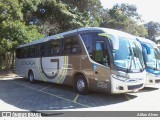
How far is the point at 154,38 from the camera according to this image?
74.8 meters

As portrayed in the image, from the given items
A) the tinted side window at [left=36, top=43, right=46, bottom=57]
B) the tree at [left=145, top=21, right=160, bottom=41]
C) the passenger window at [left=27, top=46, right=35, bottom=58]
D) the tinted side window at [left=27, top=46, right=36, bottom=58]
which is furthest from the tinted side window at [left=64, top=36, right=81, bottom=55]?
the tree at [left=145, top=21, right=160, bottom=41]

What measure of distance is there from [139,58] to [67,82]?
394 centimetres

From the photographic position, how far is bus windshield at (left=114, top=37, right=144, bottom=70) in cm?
958

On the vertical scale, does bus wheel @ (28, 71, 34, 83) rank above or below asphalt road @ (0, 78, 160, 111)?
above

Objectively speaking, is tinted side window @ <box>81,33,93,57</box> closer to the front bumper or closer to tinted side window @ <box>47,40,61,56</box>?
the front bumper

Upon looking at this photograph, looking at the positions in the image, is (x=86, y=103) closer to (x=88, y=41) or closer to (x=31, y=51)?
(x=88, y=41)

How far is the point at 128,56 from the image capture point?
991 cm

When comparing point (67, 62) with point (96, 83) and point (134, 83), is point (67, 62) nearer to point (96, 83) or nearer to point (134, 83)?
point (96, 83)

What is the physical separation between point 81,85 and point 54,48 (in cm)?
347

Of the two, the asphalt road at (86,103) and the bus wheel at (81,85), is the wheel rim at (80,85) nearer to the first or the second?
the bus wheel at (81,85)

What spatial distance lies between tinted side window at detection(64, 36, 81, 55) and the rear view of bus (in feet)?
12.7

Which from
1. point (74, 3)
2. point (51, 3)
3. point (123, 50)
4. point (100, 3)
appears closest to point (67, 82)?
point (123, 50)

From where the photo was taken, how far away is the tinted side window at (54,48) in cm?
1318

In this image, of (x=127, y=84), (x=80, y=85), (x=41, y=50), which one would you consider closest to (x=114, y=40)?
(x=127, y=84)
